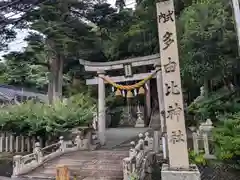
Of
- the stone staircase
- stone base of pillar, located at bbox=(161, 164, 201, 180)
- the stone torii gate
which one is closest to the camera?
stone base of pillar, located at bbox=(161, 164, 201, 180)

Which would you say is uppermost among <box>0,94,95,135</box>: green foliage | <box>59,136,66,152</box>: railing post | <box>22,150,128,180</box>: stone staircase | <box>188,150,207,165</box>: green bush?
<box>0,94,95,135</box>: green foliage

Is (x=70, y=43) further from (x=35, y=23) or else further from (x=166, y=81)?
(x=166, y=81)

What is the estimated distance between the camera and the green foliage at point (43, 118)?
10.7 meters

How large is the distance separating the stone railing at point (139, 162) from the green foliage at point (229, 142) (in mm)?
2460

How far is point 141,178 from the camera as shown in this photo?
7.94 metres

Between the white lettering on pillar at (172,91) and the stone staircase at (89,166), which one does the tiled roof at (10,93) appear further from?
the white lettering on pillar at (172,91)

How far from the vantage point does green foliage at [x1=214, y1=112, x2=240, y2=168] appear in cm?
685

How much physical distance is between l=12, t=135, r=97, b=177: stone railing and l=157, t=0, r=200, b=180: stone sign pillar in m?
5.54

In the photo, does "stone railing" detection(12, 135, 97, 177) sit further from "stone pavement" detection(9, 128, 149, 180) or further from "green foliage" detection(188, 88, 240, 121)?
"green foliage" detection(188, 88, 240, 121)

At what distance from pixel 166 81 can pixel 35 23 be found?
1150 centimetres

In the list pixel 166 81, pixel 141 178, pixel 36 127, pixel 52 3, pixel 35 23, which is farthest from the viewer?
pixel 52 3

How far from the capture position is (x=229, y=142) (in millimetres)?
6895

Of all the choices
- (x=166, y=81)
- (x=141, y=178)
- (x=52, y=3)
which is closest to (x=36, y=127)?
(x=141, y=178)

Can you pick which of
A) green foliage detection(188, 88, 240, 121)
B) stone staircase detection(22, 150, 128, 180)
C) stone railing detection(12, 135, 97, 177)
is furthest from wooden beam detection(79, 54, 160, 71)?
stone staircase detection(22, 150, 128, 180)
